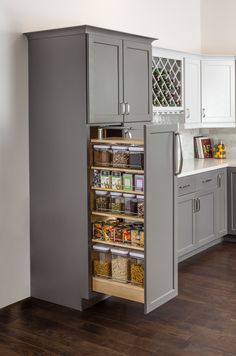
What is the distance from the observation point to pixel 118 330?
3863mm

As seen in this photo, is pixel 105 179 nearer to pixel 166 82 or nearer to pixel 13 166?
pixel 13 166

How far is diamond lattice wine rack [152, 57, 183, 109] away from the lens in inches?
223

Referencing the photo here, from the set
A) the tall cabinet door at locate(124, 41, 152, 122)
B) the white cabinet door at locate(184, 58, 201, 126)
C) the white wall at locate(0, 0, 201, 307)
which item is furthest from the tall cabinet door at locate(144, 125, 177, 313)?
the white cabinet door at locate(184, 58, 201, 126)

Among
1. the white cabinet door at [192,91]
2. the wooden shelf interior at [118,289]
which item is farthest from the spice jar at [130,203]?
the white cabinet door at [192,91]

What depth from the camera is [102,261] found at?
421 cm

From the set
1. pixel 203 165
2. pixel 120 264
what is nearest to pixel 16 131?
pixel 120 264

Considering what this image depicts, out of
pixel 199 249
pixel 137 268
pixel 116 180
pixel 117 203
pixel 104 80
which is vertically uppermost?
pixel 104 80

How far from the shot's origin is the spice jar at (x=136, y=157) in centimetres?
394

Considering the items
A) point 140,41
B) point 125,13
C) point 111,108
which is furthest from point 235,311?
point 125,13

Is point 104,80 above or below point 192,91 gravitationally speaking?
below

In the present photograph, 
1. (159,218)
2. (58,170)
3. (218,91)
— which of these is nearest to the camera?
(159,218)

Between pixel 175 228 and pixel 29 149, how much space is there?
4.42 feet

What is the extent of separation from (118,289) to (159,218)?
625 millimetres

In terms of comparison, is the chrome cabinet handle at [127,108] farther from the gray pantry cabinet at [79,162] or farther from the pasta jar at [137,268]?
the pasta jar at [137,268]
